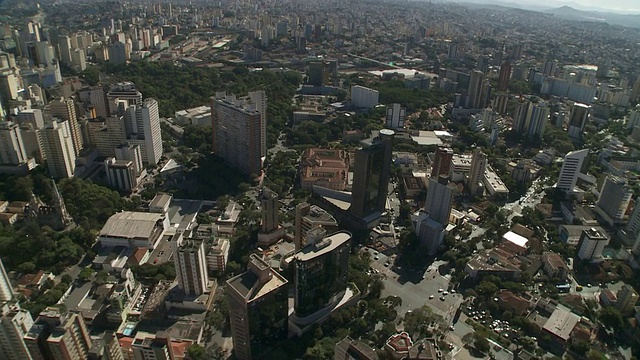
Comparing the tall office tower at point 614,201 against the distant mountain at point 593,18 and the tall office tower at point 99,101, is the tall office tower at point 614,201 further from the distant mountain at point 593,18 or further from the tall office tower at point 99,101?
the distant mountain at point 593,18

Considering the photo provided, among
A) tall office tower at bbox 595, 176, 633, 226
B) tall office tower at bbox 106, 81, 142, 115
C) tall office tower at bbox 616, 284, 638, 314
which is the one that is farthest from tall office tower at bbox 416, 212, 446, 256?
tall office tower at bbox 106, 81, 142, 115

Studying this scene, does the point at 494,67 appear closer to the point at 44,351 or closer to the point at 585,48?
the point at 585,48

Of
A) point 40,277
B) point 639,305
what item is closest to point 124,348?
point 40,277

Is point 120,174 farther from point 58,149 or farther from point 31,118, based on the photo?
point 31,118

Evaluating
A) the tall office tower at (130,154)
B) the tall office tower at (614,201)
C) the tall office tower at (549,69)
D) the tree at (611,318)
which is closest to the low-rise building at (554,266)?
the tree at (611,318)

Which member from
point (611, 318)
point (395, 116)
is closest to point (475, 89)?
point (395, 116)

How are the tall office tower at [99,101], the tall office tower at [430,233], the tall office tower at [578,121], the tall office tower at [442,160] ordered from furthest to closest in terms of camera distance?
1. the tall office tower at [578,121]
2. the tall office tower at [99,101]
3. the tall office tower at [442,160]
4. the tall office tower at [430,233]
